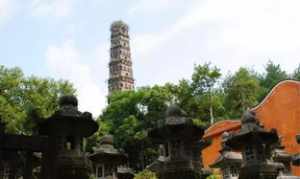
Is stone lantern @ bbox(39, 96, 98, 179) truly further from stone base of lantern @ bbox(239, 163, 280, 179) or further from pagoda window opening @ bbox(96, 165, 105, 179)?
pagoda window opening @ bbox(96, 165, 105, 179)

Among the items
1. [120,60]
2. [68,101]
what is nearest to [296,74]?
[120,60]

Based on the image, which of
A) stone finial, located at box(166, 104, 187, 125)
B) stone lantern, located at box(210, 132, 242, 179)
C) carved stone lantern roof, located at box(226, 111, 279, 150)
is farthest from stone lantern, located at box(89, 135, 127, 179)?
carved stone lantern roof, located at box(226, 111, 279, 150)

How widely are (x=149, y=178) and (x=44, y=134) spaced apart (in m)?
16.4

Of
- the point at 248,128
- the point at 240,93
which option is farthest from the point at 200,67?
the point at 248,128

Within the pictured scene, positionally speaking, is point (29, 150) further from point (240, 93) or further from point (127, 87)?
point (127, 87)

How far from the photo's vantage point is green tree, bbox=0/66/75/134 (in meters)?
33.1

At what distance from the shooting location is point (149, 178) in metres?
26.5

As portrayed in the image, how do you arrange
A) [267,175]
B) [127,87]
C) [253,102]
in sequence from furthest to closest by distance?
[127,87] → [253,102] → [267,175]

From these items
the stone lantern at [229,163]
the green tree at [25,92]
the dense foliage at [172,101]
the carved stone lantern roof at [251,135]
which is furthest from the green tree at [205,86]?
the carved stone lantern roof at [251,135]

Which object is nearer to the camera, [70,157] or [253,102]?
[70,157]

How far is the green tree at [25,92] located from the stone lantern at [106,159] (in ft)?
49.4

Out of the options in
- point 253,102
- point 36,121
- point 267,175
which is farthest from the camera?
point 253,102

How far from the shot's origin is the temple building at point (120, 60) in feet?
247

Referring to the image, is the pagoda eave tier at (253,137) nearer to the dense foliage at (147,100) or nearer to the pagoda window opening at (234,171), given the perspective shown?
the pagoda window opening at (234,171)
